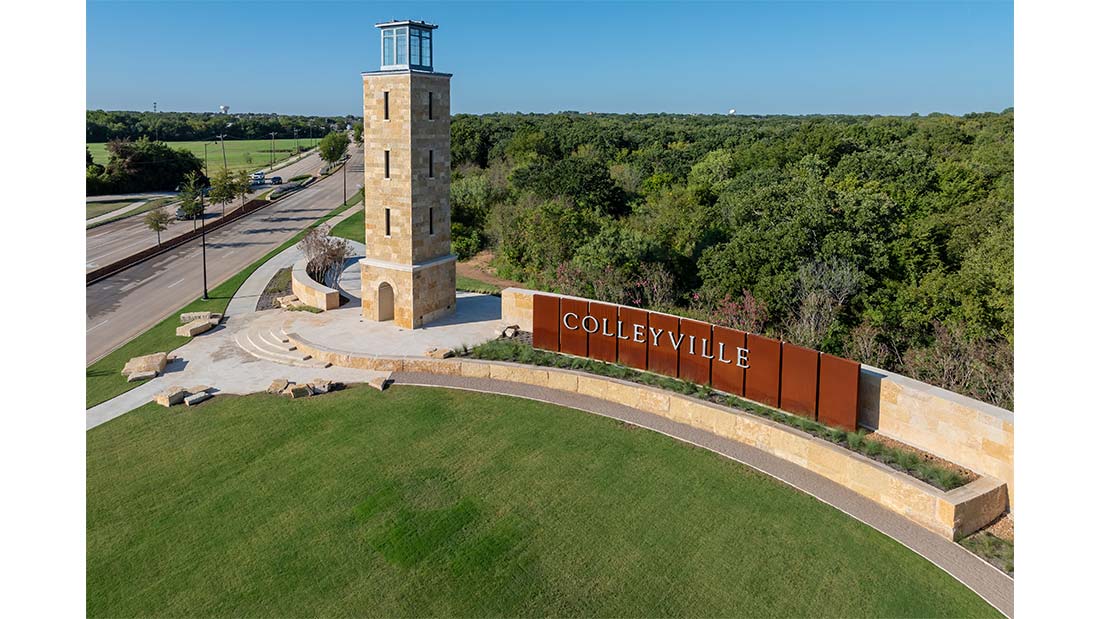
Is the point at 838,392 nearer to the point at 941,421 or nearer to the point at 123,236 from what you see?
the point at 941,421

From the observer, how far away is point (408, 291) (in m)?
27.6

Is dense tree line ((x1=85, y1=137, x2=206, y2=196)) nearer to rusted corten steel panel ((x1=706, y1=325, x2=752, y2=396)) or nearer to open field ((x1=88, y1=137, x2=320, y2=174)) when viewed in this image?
open field ((x1=88, y1=137, x2=320, y2=174))

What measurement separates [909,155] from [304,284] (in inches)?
1727

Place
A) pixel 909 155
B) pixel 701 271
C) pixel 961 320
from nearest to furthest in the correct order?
1. pixel 961 320
2. pixel 701 271
3. pixel 909 155

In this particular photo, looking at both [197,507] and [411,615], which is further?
[197,507]

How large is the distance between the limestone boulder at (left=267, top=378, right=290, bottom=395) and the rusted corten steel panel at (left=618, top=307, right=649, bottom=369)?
37.9 ft

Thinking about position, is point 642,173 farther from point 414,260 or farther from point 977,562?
point 977,562

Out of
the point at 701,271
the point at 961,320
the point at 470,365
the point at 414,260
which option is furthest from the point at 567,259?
the point at 961,320

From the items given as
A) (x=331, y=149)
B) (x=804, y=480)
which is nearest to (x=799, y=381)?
(x=804, y=480)

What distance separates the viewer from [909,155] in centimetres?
5069

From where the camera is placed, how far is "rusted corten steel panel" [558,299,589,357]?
24469 mm

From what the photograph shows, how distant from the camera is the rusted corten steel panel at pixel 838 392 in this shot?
1822cm

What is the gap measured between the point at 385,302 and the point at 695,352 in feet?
45.8

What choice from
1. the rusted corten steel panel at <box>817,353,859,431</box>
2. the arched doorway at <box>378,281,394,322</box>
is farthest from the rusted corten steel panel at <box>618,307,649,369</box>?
the arched doorway at <box>378,281,394,322</box>
